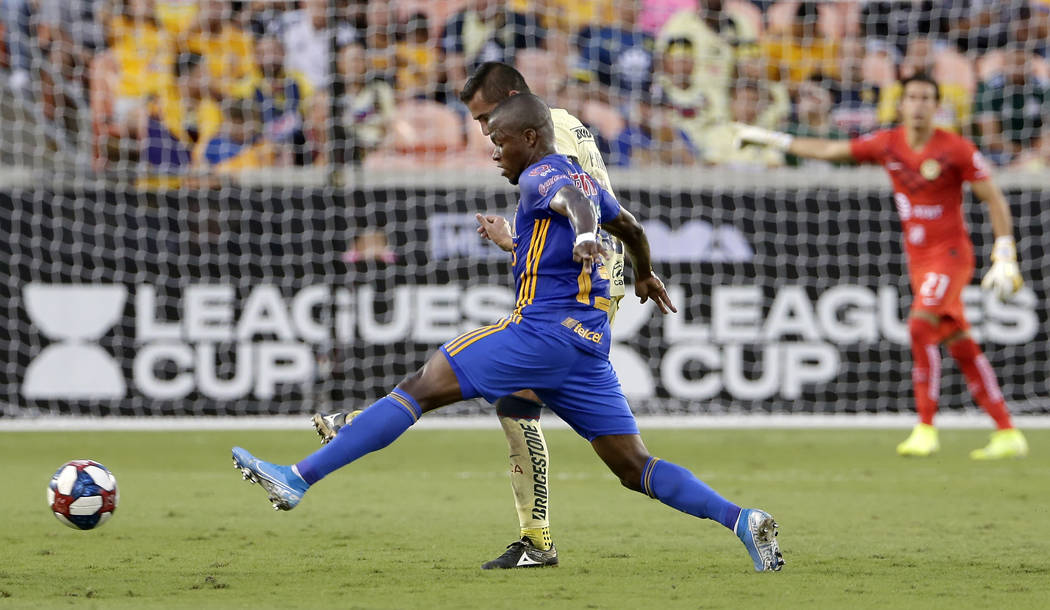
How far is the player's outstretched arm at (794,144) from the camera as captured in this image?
8.45 m

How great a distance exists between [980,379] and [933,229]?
103 centimetres

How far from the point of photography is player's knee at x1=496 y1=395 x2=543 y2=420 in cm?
500

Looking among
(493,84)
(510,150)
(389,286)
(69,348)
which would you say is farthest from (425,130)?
(510,150)

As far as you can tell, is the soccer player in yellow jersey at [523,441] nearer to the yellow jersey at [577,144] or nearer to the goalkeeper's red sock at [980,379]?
the yellow jersey at [577,144]

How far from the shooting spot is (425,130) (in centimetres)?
1352

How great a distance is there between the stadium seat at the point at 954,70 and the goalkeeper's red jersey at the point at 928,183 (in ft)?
16.9

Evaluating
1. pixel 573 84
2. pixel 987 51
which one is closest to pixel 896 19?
pixel 987 51

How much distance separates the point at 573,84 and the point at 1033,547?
9.18 metres

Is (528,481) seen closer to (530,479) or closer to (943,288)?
(530,479)

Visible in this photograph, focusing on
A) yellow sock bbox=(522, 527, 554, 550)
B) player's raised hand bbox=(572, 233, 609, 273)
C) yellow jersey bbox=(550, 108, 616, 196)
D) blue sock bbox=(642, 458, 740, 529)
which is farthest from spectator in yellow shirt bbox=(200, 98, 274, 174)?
player's raised hand bbox=(572, 233, 609, 273)

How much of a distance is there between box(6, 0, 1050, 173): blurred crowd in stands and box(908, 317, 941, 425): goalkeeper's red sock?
4.26 m

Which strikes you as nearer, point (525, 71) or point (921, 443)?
point (921, 443)

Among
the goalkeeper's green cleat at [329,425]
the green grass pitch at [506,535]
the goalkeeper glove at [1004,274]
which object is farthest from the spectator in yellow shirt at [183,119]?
the goalkeeper's green cleat at [329,425]

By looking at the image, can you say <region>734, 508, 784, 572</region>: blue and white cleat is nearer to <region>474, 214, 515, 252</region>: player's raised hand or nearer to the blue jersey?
the blue jersey
